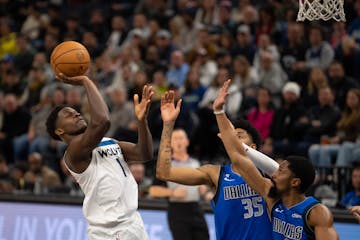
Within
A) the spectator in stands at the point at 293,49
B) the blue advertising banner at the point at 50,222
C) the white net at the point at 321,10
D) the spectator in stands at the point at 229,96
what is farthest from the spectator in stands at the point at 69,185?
the white net at the point at 321,10


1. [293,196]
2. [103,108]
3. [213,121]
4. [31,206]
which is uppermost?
[103,108]

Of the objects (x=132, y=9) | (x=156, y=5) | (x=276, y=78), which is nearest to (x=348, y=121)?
(x=276, y=78)

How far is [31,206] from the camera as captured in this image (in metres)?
10.7

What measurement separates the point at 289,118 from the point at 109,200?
554 cm

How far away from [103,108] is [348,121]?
5.18 meters

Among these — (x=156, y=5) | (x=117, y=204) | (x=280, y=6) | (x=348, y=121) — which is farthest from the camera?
(x=156, y=5)

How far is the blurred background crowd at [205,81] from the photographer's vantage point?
10812 millimetres

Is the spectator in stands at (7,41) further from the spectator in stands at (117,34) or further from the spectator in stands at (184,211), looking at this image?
the spectator in stands at (184,211)

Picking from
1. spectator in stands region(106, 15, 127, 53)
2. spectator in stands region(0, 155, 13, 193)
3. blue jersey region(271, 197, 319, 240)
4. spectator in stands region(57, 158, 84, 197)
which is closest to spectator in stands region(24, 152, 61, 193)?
spectator in stands region(57, 158, 84, 197)

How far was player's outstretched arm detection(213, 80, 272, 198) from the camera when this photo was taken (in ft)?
18.9

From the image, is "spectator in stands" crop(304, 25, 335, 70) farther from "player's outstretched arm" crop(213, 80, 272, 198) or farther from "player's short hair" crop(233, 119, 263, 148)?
"player's outstretched arm" crop(213, 80, 272, 198)

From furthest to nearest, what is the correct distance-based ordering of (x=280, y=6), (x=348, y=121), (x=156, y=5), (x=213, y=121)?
(x=156, y=5) → (x=280, y=6) → (x=213, y=121) → (x=348, y=121)

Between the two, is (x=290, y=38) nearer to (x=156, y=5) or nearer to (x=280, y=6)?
(x=280, y=6)

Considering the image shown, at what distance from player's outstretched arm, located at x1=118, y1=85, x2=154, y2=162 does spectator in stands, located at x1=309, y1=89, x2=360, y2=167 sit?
4474mm
